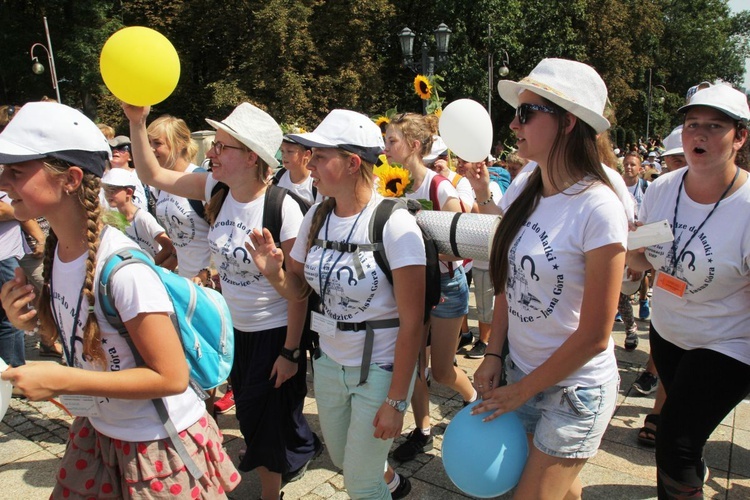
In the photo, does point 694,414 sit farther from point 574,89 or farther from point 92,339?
point 92,339

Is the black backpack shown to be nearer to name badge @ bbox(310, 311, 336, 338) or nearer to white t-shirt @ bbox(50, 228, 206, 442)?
name badge @ bbox(310, 311, 336, 338)

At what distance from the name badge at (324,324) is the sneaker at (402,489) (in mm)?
1093

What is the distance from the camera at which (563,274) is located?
1.94 m

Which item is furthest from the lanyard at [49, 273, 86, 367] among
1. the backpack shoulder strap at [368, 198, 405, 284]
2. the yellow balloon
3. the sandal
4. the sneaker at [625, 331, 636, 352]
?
the sneaker at [625, 331, 636, 352]

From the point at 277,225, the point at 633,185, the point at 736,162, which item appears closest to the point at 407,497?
the point at 277,225

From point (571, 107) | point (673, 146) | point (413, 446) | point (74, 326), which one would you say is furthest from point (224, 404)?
point (673, 146)

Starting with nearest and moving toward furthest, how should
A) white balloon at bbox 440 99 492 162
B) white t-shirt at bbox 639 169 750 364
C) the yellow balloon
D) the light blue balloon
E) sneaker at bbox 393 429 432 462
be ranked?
1. the light blue balloon
2. white t-shirt at bbox 639 169 750 364
3. the yellow balloon
4. sneaker at bbox 393 429 432 462
5. white balloon at bbox 440 99 492 162

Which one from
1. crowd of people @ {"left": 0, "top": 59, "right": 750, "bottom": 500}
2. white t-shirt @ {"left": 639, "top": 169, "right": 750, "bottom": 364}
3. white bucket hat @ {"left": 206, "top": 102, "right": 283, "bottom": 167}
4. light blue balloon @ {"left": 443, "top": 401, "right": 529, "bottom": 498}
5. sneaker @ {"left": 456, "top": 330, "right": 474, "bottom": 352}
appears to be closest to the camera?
crowd of people @ {"left": 0, "top": 59, "right": 750, "bottom": 500}

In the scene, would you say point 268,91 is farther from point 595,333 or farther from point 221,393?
point 595,333

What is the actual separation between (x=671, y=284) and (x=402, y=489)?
5.68 feet

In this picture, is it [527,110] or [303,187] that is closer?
[527,110]

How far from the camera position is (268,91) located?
22922mm

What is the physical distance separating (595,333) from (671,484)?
1014mm

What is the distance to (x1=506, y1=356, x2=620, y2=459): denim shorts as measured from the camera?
6.52 ft
